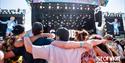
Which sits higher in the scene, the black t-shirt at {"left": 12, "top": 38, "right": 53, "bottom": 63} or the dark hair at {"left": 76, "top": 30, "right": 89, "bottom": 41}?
the dark hair at {"left": 76, "top": 30, "right": 89, "bottom": 41}

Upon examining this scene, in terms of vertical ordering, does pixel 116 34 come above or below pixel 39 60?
below

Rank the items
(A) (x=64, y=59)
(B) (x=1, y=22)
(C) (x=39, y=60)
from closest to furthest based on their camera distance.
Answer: (A) (x=64, y=59)
(C) (x=39, y=60)
(B) (x=1, y=22)

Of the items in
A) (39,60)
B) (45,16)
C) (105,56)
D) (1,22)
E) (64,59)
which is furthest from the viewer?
(45,16)

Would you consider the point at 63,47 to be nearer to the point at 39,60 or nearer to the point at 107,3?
the point at 39,60

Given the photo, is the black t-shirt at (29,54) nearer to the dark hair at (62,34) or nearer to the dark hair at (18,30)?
the dark hair at (18,30)

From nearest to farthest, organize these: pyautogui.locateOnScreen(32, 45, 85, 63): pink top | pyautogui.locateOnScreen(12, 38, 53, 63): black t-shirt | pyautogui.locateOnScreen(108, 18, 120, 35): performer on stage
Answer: pyautogui.locateOnScreen(32, 45, 85, 63): pink top < pyautogui.locateOnScreen(12, 38, 53, 63): black t-shirt < pyautogui.locateOnScreen(108, 18, 120, 35): performer on stage

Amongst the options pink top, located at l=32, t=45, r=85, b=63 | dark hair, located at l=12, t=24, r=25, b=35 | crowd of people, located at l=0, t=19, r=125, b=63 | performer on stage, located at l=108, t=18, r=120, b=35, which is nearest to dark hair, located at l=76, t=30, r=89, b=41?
crowd of people, located at l=0, t=19, r=125, b=63

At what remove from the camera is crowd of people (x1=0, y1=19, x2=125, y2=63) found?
2.97 meters

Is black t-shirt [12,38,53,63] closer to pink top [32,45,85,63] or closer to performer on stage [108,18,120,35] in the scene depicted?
pink top [32,45,85,63]

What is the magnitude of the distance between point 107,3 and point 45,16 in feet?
7.37

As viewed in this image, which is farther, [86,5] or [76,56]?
[86,5]

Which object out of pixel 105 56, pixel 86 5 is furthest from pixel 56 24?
pixel 105 56

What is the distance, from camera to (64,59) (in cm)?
298

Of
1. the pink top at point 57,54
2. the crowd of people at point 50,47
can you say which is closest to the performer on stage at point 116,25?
the crowd of people at point 50,47
